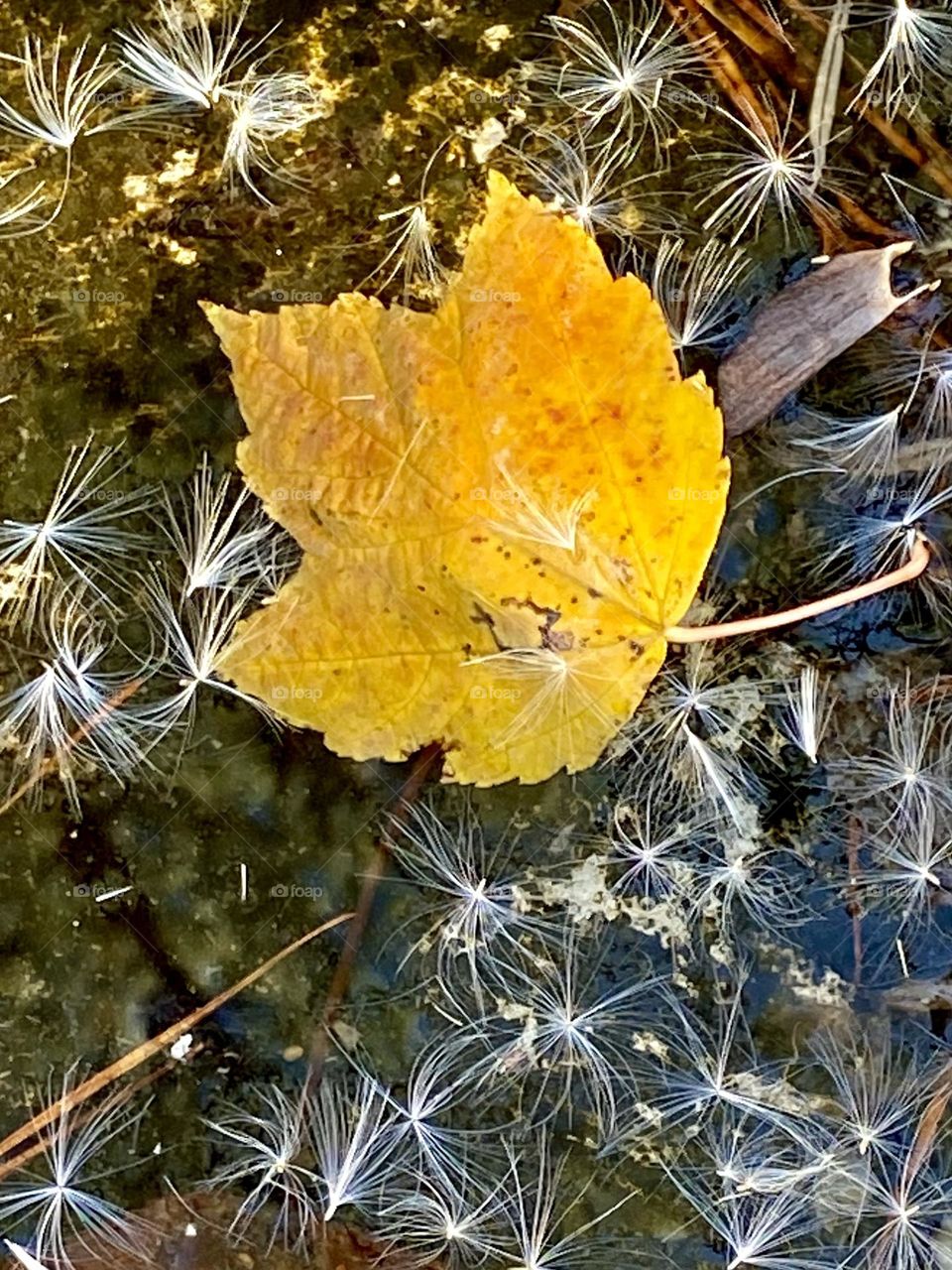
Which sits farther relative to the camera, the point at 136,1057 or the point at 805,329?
the point at 136,1057

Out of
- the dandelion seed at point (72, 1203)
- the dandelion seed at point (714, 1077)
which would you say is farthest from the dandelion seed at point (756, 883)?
the dandelion seed at point (72, 1203)

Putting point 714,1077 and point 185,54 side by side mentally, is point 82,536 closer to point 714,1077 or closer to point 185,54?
point 185,54

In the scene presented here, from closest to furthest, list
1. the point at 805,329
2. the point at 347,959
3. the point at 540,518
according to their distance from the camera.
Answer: the point at 540,518 → the point at 805,329 → the point at 347,959

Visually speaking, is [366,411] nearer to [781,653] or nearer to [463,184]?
[463,184]

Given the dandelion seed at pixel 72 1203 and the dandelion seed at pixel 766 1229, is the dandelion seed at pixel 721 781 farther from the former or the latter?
the dandelion seed at pixel 72 1203

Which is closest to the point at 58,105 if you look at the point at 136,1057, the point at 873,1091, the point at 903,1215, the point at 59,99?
the point at 59,99

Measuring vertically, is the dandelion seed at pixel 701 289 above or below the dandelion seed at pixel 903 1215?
above
